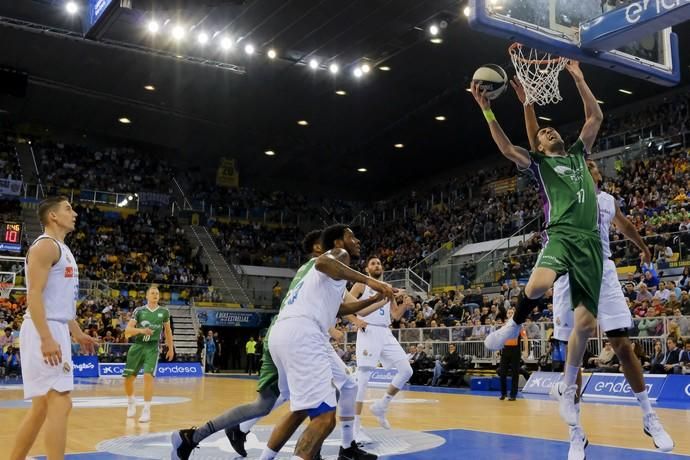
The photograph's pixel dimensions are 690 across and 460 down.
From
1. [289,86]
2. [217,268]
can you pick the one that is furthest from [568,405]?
[217,268]

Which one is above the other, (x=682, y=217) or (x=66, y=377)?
(x=682, y=217)

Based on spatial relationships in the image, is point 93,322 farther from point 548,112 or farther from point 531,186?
point 548,112

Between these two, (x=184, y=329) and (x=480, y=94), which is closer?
(x=480, y=94)

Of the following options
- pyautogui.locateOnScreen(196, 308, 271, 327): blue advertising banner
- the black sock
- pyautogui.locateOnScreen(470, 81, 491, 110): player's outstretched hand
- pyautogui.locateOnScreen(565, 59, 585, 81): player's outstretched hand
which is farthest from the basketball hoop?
pyautogui.locateOnScreen(196, 308, 271, 327): blue advertising banner

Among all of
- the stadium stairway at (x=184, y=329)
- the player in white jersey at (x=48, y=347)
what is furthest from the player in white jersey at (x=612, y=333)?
the stadium stairway at (x=184, y=329)

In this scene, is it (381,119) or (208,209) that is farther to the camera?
(208,209)

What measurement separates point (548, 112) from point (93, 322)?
20930mm

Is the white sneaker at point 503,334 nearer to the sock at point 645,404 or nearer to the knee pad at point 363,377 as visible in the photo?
the sock at point 645,404

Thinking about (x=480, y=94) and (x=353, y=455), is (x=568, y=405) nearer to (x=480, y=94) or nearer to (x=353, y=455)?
(x=353, y=455)

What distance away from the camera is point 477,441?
7812mm

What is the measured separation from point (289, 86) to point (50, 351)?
25970 millimetres

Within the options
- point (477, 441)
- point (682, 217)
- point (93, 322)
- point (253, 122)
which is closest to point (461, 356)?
point (682, 217)

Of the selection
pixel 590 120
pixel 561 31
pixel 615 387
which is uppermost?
pixel 561 31

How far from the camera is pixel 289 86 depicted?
29.7 m
